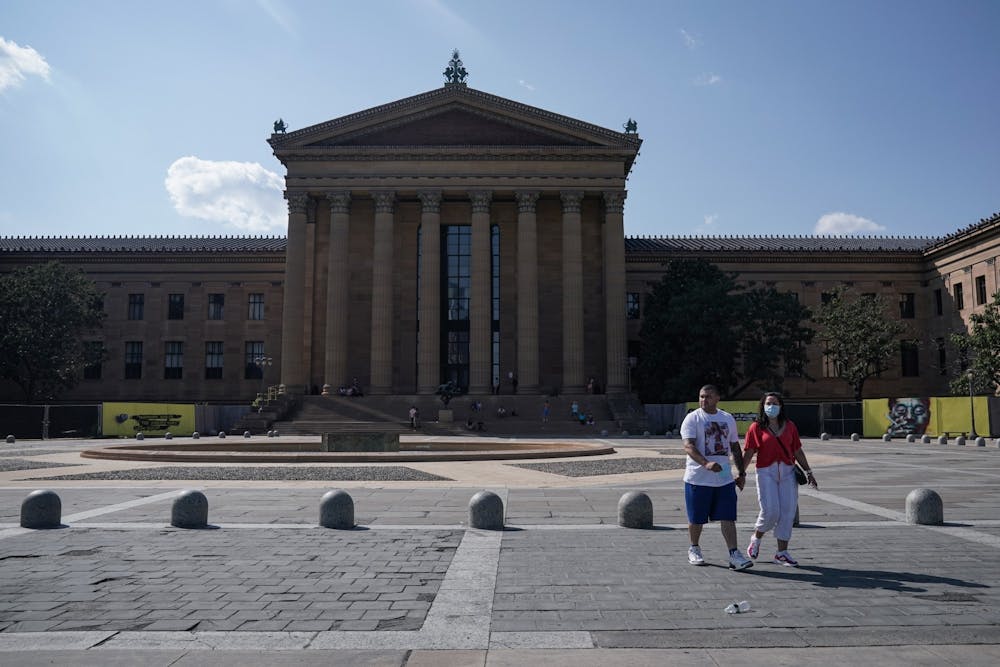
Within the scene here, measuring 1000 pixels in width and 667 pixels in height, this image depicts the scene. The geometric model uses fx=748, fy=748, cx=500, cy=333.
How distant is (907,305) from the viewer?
219ft

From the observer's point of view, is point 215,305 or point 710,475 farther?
point 215,305

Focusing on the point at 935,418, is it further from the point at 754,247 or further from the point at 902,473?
the point at 754,247

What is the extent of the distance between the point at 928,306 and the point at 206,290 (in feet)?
212

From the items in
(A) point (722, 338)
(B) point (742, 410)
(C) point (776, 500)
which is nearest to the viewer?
(C) point (776, 500)

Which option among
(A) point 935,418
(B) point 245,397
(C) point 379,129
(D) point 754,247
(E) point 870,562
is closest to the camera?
(E) point 870,562

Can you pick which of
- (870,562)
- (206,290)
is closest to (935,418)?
(870,562)

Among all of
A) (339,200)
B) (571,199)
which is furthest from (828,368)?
(339,200)

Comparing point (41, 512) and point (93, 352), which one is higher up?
point (93, 352)

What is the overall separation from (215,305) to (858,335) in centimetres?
5384

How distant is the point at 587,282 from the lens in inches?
2318

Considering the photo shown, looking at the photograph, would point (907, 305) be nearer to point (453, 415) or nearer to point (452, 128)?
point (452, 128)

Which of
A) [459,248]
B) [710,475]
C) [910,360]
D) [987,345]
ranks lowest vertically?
[710,475]

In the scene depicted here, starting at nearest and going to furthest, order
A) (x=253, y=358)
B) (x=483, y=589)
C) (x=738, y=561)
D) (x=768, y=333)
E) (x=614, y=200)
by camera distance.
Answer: (x=483, y=589) → (x=738, y=561) → (x=768, y=333) → (x=614, y=200) → (x=253, y=358)

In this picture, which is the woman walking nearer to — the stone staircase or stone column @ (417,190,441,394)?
the stone staircase
